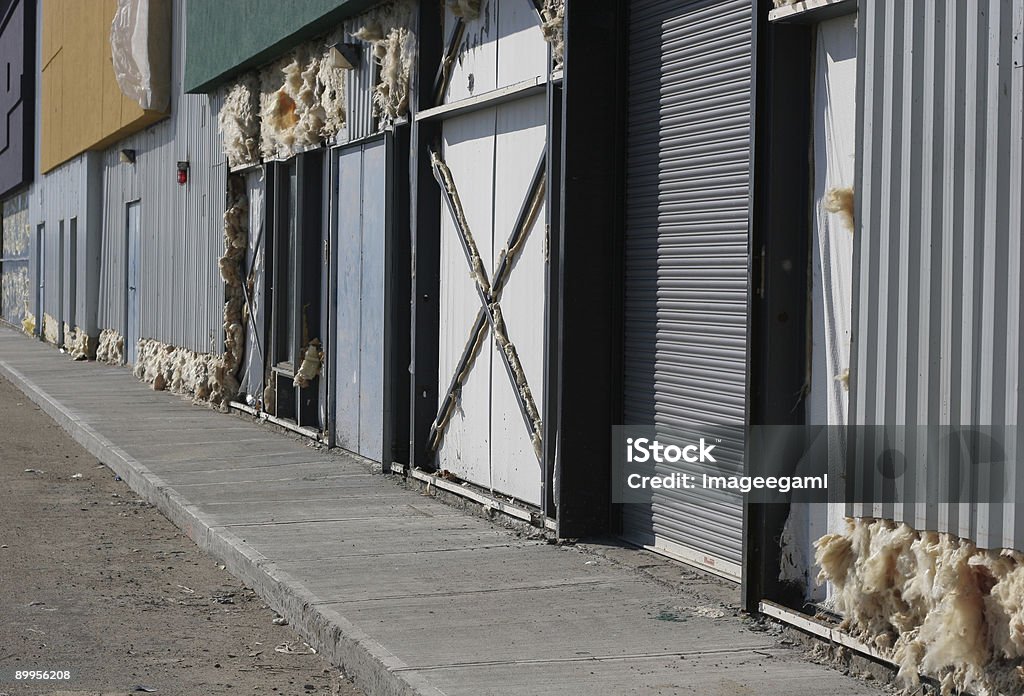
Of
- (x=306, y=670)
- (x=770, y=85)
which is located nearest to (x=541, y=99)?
(x=770, y=85)

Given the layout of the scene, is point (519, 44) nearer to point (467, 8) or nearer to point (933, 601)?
point (467, 8)

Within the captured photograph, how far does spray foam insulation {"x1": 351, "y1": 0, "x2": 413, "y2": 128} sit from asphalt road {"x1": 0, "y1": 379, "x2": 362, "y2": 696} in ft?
12.3

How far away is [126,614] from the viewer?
7184 millimetres

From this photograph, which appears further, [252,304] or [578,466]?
[252,304]

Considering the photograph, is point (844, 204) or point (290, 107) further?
point (290, 107)

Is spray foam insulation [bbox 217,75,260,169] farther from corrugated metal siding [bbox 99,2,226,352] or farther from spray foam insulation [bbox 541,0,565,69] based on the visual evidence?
spray foam insulation [bbox 541,0,565,69]

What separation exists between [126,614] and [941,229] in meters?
4.48

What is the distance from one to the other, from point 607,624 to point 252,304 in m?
10.6

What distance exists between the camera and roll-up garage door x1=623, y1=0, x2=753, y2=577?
7238 mm

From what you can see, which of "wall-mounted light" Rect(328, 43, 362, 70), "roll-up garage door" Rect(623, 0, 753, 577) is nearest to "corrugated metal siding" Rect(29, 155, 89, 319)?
"wall-mounted light" Rect(328, 43, 362, 70)

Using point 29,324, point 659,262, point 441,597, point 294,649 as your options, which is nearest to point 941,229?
point 659,262

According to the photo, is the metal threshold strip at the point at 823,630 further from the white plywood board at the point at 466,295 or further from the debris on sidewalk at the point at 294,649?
the white plywood board at the point at 466,295

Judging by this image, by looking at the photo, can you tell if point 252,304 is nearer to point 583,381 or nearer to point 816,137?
point 583,381

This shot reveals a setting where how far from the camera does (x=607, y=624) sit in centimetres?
640
